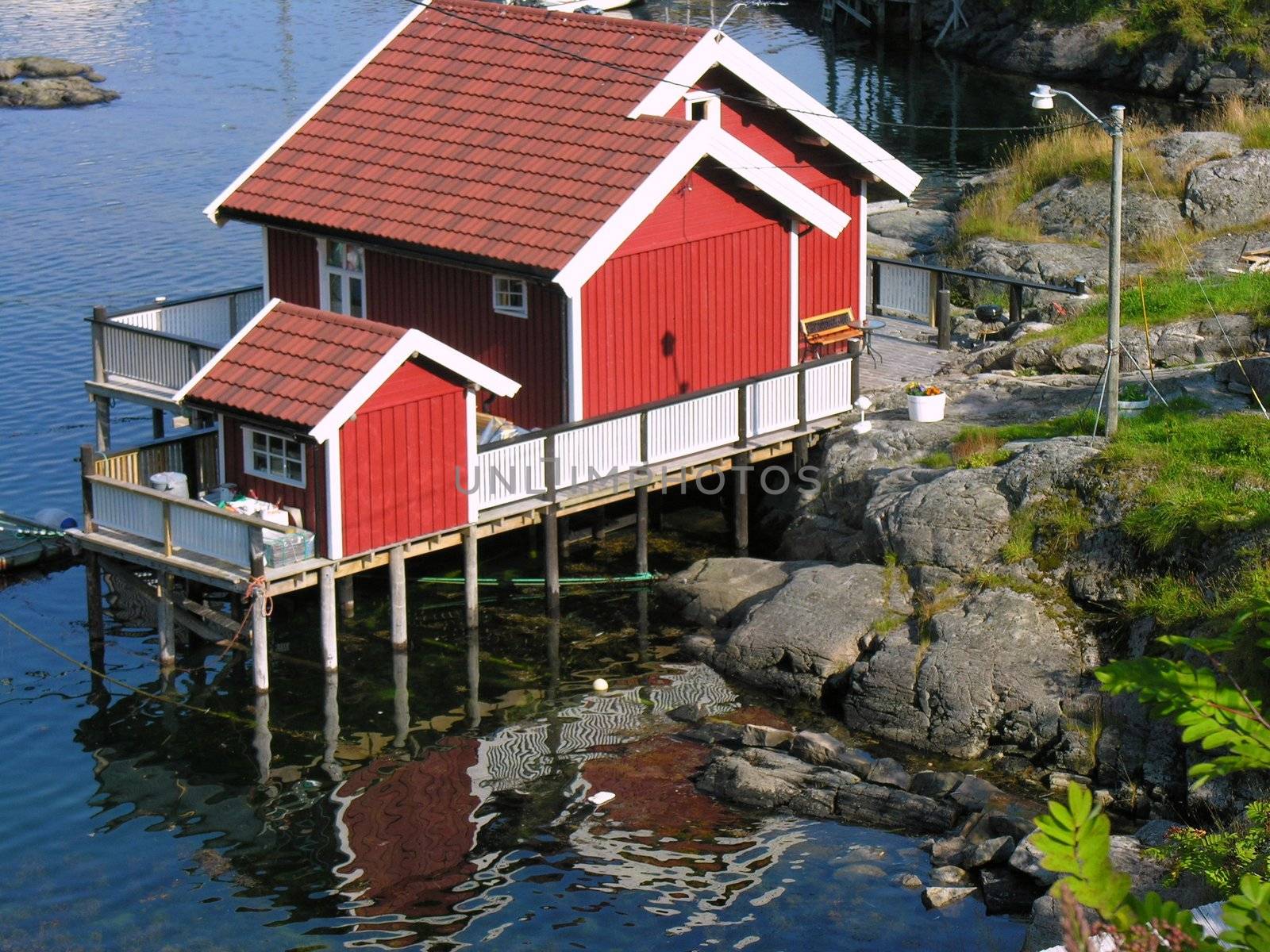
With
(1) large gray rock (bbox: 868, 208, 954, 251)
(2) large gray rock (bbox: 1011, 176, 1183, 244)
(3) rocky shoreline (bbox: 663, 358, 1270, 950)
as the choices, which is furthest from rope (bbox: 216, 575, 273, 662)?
(1) large gray rock (bbox: 868, 208, 954, 251)

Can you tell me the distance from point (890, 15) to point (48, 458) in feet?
170

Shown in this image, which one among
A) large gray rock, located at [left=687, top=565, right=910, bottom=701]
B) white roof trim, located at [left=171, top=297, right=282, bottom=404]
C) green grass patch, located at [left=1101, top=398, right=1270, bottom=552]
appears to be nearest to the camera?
green grass patch, located at [left=1101, top=398, right=1270, bottom=552]

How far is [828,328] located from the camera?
30250 mm

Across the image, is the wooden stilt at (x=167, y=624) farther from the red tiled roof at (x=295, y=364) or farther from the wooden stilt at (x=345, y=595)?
the red tiled roof at (x=295, y=364)

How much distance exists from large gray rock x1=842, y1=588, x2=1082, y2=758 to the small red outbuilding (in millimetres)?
6022

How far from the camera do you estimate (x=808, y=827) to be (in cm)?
2100

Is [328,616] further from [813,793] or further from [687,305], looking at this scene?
[687,305]

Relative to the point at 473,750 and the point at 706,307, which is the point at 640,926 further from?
the point at 706,307

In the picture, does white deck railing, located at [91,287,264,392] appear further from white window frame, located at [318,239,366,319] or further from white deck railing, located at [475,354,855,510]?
white deck railing, located at [475,354,855,510]

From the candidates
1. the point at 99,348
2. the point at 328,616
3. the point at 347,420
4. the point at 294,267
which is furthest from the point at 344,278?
the point at 328,616

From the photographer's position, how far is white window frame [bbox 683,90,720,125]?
2773 cm

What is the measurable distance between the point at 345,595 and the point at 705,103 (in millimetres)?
9254

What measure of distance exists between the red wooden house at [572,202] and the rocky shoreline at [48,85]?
38.7 metres

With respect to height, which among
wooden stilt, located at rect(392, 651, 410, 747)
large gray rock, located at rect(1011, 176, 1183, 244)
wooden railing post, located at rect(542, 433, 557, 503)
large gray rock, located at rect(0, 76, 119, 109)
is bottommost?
wooden stilt, located at rect(392, 651, 410, 747)
